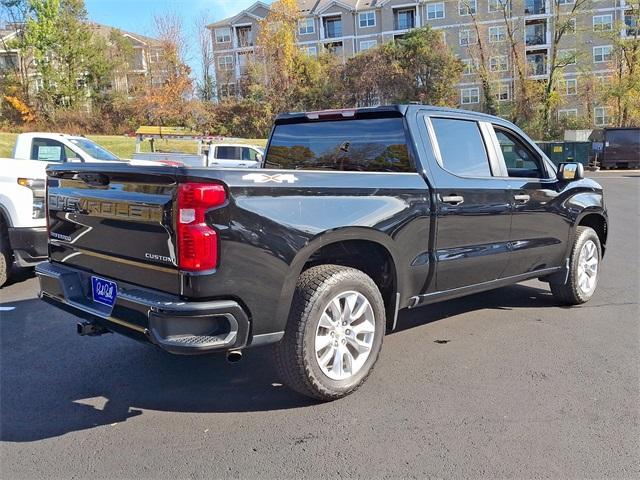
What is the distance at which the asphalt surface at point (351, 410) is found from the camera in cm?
302

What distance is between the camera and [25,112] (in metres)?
44.9

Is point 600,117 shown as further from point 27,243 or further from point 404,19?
point 27,243

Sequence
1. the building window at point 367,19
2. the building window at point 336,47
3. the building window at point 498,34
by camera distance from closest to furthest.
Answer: the building window at point 498,34 < the building window at point 367,19 < the building window at point 336,47

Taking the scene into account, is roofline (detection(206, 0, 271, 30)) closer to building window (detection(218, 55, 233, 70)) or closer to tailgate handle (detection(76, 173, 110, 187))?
building window (detection(218, 55, 233, 70))

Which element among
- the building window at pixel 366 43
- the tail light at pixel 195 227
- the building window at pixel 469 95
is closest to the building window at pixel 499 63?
the building window at pixel 469 95

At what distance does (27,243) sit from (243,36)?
59.5 metres

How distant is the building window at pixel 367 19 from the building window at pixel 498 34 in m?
13.1

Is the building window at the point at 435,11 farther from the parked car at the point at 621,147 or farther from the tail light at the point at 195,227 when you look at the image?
the tail light at the point at 195,227

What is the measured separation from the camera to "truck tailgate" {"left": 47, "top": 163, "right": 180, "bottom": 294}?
10.4 ft

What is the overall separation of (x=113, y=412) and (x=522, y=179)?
→ 3930 millimetres

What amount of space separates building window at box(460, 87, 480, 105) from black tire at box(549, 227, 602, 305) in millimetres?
50573

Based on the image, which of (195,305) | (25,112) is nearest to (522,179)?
(195,305)

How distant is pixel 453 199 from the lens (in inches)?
175

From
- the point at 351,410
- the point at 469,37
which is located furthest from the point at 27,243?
the point at 469,37
